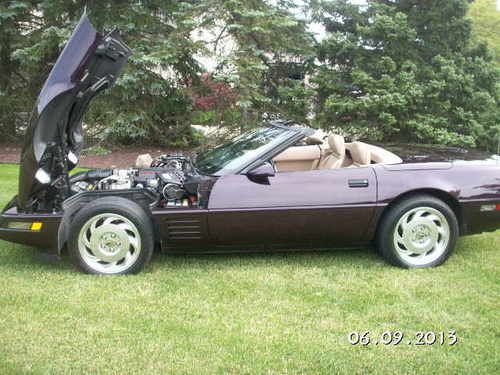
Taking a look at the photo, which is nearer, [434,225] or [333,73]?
[434,225]

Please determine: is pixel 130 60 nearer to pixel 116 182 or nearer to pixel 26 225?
pixel 116 182

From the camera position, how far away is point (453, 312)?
3.36 m

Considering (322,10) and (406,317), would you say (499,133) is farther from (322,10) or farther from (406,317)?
(406,317)

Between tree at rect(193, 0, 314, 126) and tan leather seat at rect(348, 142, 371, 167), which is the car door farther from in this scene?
tree at rect(193, 0, 314, 126)

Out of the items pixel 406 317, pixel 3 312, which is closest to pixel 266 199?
pixel 406 317

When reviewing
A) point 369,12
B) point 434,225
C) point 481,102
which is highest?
point 369,12

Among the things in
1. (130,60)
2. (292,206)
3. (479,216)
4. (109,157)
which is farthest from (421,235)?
(109,157)

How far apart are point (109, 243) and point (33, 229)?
59cm

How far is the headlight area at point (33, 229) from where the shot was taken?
12.6 ft

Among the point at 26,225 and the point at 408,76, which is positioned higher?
the point at 408,76

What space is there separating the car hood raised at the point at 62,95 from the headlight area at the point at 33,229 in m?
0.15

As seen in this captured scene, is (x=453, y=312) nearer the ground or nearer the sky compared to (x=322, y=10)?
nearer the ground

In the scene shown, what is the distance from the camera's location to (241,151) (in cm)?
425

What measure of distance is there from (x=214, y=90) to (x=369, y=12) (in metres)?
3.29
